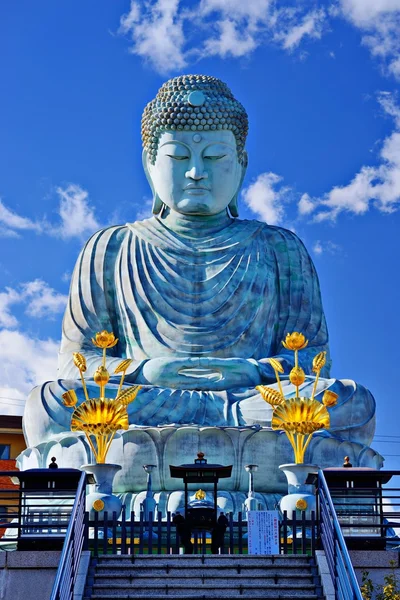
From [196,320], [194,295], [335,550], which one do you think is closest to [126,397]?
[196,320]

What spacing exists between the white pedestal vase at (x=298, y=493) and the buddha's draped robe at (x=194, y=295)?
2.96 metres

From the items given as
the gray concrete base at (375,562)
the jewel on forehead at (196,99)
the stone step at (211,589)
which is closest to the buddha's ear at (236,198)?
the jewel on forehead at (196,99)

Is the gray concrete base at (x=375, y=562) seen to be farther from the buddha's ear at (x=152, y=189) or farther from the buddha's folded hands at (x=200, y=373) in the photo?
the buddha's ear at (x=152, y=189)

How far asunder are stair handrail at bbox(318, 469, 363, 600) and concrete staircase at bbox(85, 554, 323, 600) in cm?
24

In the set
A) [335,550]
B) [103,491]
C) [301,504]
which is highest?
[103,491]

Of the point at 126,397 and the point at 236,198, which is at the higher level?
the point at 236,198

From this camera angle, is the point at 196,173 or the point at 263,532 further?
the point at 196,173

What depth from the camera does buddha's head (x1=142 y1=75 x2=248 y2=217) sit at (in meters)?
17.1

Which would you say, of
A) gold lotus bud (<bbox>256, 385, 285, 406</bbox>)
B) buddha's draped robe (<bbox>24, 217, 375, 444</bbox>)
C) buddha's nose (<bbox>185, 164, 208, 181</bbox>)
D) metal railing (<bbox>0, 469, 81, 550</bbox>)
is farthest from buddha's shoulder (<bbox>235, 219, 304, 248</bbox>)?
metal railing (<bbox>0, 469, 81, 550</bbox>)

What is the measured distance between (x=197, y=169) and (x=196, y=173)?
0.06 metres

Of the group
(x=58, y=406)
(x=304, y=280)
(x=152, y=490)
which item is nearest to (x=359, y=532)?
(x=152, y=490)

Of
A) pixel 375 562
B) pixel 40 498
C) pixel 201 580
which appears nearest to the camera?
pixel 201 580

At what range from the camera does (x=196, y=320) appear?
1653 centimetres

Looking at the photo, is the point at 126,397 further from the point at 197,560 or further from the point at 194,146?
the point at 194,146
